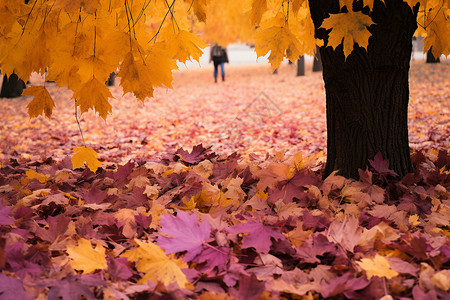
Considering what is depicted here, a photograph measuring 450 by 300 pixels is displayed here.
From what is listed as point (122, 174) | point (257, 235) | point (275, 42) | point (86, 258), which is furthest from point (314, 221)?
point (122, 174)

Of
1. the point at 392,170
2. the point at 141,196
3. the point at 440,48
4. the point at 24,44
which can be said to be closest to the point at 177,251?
the point at 141,196

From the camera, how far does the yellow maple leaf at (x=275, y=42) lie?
8.77ft

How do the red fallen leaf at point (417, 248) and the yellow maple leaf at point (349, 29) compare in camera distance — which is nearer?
the red fallen leaf at point (417, 248)

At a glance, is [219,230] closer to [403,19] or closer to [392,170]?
[392,170]

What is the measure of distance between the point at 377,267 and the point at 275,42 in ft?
5.43

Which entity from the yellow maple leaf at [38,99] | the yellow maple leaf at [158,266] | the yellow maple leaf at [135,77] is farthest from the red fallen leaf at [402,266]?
the yellow maple leaf at [38,99]

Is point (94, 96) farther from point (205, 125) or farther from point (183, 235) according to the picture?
point (205, 125)

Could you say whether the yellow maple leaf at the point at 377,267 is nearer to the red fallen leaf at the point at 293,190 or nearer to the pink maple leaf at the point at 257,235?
the pink maple leaf at the point at 257,235

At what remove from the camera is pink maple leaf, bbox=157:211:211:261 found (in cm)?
167

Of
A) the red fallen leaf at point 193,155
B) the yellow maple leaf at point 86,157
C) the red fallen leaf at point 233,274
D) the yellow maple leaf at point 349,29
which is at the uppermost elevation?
the yellow maple leaf at point 349,29

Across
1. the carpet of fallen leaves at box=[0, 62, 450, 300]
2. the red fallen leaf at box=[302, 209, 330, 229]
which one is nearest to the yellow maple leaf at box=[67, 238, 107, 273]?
the carpet of fallen leaves at box=[0, 62, 450, 300]

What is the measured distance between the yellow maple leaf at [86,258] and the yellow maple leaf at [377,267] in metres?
1.07

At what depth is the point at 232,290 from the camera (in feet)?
4.90

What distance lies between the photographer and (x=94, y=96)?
80.0 inches
